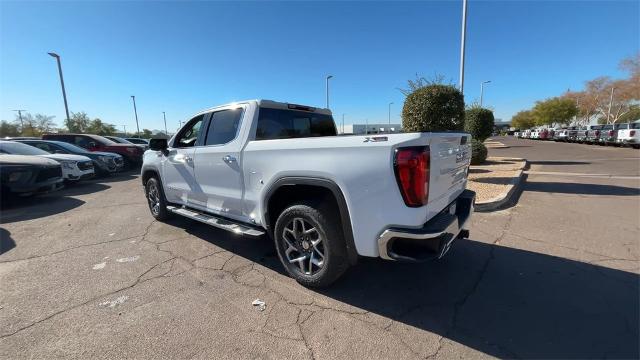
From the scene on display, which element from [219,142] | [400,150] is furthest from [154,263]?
[400,150]

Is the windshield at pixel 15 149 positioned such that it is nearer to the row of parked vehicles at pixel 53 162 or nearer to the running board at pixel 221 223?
the row of parked vehicles at pixel 53 162

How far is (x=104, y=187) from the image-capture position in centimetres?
978

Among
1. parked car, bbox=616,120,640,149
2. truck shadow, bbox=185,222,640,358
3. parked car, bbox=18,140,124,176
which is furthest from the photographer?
parked car, bbox=616,120,640,149

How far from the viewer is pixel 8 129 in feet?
160

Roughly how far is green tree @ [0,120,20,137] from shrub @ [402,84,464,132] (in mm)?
64652

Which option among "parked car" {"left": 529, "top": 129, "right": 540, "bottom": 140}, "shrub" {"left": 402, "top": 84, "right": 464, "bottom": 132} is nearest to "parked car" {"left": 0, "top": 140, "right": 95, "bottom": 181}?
"shrub" {"left": 402, "top": 84, "right": 464, "bottom": 132}

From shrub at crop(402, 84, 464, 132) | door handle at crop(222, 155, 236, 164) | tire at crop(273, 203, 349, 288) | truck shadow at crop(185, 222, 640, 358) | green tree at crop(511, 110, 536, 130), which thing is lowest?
truck shadow at crop(185, 222, 640, 358)

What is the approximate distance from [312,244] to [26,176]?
764cm

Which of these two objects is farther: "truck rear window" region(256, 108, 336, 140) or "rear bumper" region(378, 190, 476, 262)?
"truck rear window" region(256, 108, 336, 140)

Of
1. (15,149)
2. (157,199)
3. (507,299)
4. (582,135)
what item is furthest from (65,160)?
(582,135)

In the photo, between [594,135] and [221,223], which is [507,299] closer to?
[221,223]

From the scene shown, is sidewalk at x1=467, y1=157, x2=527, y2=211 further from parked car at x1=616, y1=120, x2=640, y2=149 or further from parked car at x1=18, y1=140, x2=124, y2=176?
parked car at x1=616, y1=120, x2=640, y2=149

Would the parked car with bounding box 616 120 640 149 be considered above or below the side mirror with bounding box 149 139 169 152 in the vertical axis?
below

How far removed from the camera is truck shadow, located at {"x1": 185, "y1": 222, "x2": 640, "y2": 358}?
229 cm
